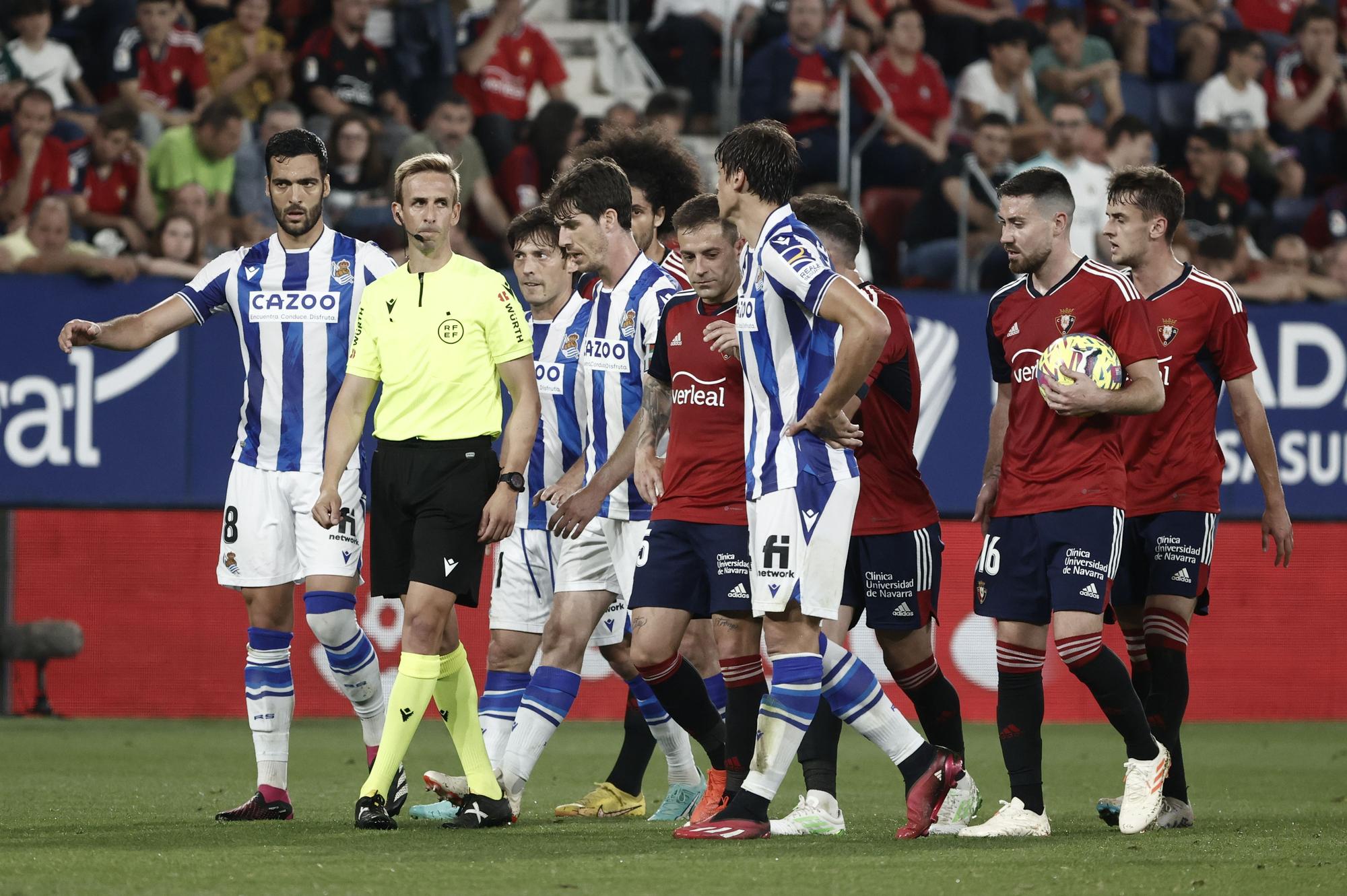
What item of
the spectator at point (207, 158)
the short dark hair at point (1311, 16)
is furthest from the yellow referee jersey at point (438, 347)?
the short dark hair at point (1311, 16)

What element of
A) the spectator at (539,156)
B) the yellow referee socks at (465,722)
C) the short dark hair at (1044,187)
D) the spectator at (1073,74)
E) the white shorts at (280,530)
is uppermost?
the spectator at (1073,74)

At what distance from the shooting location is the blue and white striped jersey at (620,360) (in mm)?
7613

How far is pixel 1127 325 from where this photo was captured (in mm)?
6859

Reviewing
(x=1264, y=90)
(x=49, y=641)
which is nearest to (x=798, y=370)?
(x=49, y=641)

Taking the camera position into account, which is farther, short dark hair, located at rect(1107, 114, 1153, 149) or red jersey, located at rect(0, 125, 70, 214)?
short dark hair, located at rect(1107, 114, 1153, 149)

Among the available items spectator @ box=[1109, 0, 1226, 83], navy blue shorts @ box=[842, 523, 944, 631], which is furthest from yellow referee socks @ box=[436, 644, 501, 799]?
spectator @ box=[1109, 0, 1226, 83]

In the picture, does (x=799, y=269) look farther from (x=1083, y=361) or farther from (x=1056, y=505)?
(x=1056, y=505)

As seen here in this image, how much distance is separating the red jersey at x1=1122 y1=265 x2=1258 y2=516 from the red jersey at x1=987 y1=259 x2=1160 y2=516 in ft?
2.19

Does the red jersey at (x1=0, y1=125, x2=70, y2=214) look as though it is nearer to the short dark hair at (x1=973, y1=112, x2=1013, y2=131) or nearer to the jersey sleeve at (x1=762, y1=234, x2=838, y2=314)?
the short dark hair at (x1=973, y1=112, x2=1013, y2=131)

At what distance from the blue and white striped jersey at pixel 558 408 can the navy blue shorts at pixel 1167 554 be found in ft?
7.58

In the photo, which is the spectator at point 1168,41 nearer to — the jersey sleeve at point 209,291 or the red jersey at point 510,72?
the red jersey at point 510,72

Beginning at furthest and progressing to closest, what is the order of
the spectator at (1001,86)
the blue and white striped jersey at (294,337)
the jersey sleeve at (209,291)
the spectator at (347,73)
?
1. the spectator at (1001,86)
2. the spectator at (347,73)
3. the jersey sleeve at (209,291)
4. the blue and white striped jersey at (294,337)

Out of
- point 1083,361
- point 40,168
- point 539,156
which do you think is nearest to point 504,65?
point 539,156

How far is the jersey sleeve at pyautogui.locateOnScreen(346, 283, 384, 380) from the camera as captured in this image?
7.01 meters
